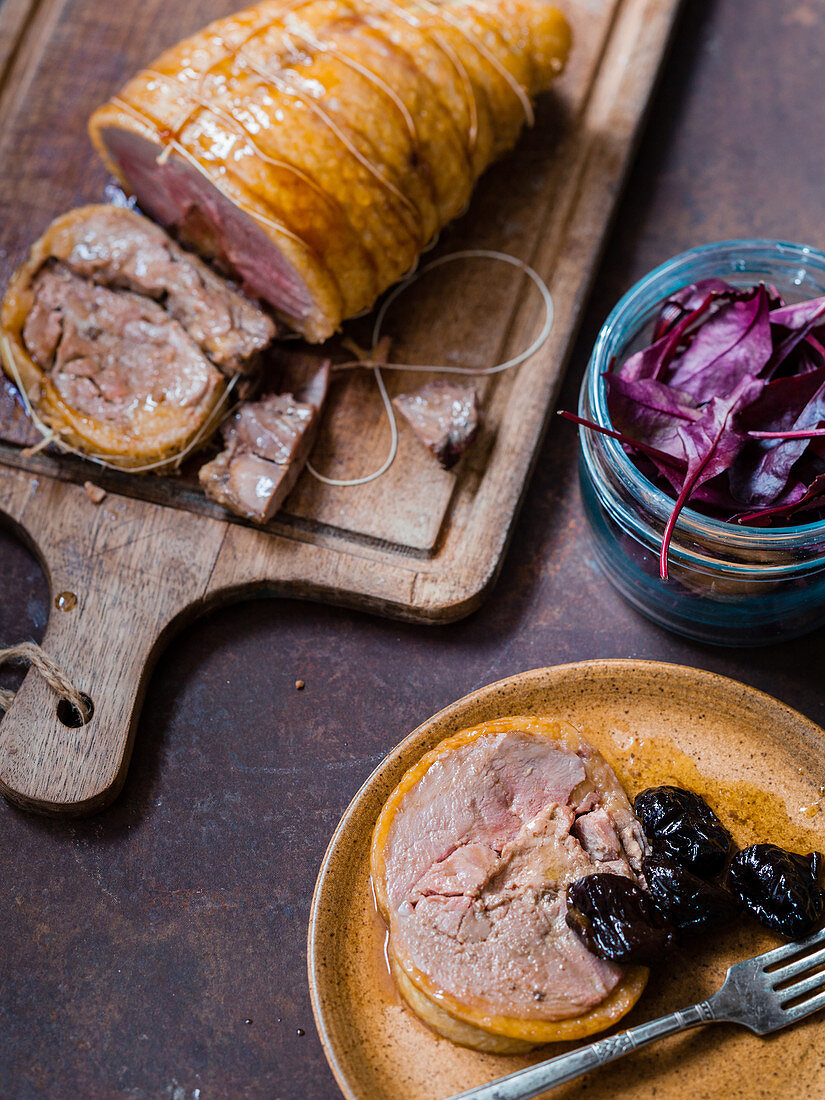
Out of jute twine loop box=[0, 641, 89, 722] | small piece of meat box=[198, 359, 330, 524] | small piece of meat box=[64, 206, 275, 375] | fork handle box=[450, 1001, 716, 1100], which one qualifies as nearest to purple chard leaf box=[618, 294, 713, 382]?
small piece of meat box=[198, 359, 330, 524]

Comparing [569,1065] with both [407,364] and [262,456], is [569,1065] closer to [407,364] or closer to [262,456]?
[262,456]

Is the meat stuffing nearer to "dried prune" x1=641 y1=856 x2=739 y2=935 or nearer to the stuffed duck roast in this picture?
the stuffed duck roast

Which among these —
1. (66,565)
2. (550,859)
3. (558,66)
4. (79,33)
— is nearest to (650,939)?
(550,859)

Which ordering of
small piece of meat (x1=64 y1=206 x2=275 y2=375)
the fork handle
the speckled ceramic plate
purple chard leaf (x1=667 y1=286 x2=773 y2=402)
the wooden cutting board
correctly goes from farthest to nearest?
small piece of meat (x1=64 y1=206 x2=275 y2=375) < the wooden cutting board < purple chard leaf (x1=667 y1=286 x2=773 y2=402) < the speckled ceramic plate < the fork handle

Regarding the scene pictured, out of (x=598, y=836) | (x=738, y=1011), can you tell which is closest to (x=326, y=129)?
(x=598, y=836)

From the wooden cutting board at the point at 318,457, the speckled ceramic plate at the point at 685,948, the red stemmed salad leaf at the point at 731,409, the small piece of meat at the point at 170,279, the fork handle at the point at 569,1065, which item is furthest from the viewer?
the small piece of meat at the point at 170,279

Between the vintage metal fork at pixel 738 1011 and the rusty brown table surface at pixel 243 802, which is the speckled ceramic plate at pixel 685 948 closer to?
the vintage metal fork at pixel 738 1011

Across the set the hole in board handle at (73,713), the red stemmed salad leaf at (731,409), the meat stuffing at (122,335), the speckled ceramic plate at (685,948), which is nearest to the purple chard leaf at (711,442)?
the red stemmed salad leaf at (731,409)
